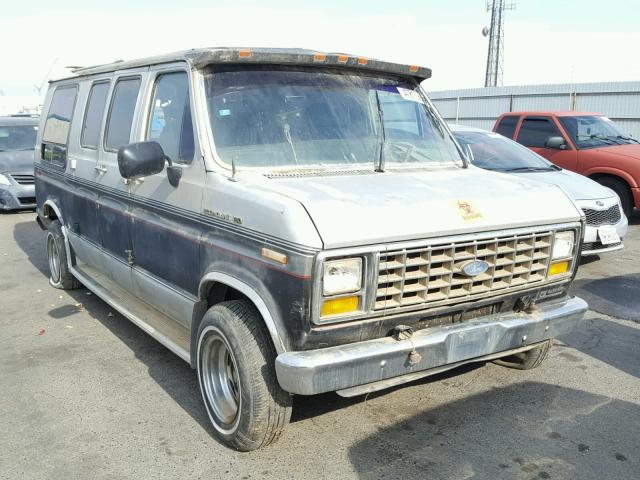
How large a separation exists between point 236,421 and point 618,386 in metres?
2.70

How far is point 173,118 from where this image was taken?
4.05m

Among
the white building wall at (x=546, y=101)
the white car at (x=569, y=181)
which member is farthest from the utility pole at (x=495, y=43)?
the white car at (x=569, y=181)

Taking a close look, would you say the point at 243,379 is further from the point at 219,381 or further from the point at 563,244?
the point at 563,244

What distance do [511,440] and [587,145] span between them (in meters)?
8.03

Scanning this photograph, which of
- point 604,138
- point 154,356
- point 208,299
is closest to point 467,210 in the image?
point 208,299

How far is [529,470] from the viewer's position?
3283 mm

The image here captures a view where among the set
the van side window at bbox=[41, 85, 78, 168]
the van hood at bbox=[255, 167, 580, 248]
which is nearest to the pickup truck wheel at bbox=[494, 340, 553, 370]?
the van hood at bbox=[255, 167, 580, 248]

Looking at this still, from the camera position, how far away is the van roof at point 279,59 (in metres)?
3.73

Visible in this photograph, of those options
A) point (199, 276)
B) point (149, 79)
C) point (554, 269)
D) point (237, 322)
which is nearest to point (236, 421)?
point (237, 322)

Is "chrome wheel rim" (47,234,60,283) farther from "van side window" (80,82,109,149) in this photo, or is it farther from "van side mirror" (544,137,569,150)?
"van side mirror" (544,137,569,150)

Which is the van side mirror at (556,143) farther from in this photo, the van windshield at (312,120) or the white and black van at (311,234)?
the van windshield at (312,120)

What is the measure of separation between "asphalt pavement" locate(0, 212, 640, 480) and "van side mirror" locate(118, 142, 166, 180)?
5.06ft

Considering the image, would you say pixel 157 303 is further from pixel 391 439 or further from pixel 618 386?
pixel 618 386

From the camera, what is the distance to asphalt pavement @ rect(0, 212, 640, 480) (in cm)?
334
